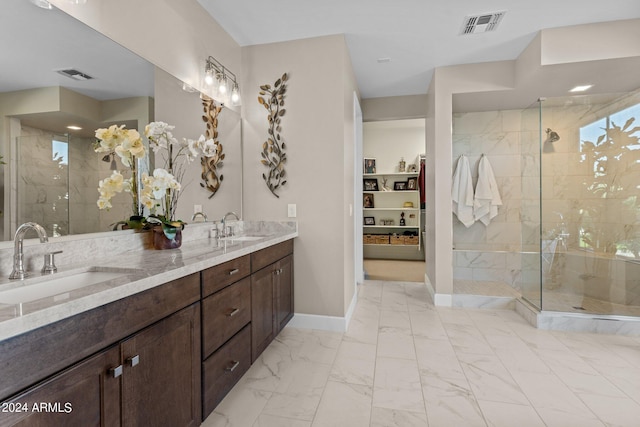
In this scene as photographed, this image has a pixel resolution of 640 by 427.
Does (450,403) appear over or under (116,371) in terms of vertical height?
under

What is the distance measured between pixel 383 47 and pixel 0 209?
124 inches

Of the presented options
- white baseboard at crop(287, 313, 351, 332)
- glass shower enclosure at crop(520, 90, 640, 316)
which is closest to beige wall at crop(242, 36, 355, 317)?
white baseboard at crop(287, 313, 351, 332)

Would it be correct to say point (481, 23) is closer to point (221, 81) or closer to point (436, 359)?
point (221, 81)

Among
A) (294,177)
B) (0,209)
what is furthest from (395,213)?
(0,209)

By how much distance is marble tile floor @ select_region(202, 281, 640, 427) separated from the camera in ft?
5.51

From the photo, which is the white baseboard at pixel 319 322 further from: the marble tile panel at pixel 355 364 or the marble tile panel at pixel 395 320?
the marble tile panel at pixel 395 320

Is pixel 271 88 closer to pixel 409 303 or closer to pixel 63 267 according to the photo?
pixel 63 267

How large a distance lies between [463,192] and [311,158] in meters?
2.49

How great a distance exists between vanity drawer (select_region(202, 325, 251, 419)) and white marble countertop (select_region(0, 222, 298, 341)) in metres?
0.49

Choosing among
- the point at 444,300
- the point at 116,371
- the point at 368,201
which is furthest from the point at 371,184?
the point at 116,371

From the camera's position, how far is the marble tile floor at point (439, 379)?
5.51 feet

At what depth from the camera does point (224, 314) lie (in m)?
1.68

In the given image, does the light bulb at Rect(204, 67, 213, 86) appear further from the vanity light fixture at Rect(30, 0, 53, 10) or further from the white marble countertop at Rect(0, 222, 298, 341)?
the white marble countertop at Rect(0, 222, 298, 341)

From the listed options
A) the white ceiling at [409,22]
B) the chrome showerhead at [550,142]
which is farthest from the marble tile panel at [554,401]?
the white ceiling at [409,22]
